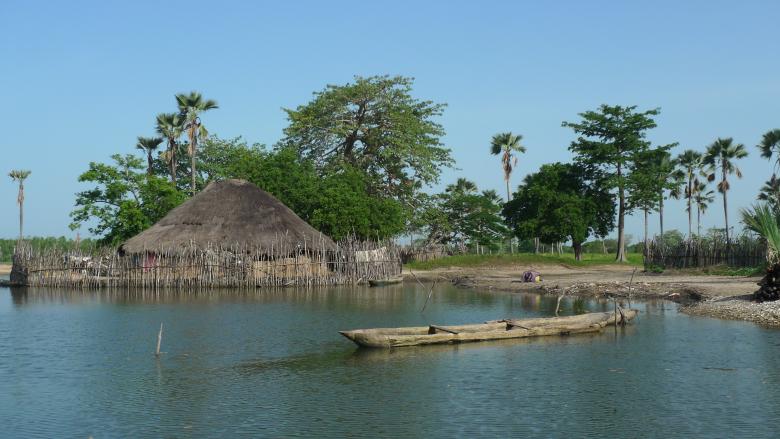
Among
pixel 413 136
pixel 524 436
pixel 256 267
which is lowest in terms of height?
pixel 524 436

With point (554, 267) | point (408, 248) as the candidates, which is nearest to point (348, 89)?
point (408, 248)

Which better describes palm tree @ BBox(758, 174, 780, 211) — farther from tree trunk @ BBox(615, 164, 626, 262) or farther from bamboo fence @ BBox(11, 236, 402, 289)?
bamboo fence @ BBox(11, 236, 402, 289)

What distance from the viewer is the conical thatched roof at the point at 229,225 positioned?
35.3 metres

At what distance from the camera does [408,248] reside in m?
50.0

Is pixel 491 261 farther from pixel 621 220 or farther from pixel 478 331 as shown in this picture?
pixel 478 331

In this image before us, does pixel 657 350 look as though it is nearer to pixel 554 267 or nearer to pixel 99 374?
pixel 99 374

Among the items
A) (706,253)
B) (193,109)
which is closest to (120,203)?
(193,109)

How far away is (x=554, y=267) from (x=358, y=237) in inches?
466

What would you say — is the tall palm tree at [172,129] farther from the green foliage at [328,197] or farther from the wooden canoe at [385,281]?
the wooden canoe at [385,281]

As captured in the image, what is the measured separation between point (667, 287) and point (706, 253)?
7.90 metres

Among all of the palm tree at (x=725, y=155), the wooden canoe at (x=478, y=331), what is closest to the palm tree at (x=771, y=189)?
the palm tree at (x=725, y=155)

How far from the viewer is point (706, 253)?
3491 cm

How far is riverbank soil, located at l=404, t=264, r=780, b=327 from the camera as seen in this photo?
71.9ft

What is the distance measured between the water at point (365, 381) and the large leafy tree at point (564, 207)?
26410mm
